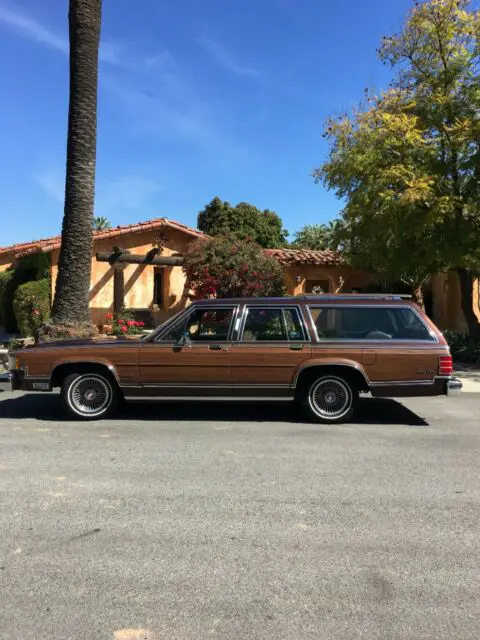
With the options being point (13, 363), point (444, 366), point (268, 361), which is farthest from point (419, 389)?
point (13, 363)

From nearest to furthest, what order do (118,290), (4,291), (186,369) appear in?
(186,369), (118,290), (4,291)

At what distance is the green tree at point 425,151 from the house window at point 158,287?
8554 millimetres

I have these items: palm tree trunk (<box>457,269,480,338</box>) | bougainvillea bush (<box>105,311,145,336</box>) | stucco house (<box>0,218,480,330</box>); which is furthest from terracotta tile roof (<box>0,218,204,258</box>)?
palm tree trunk (<box>457,269,480,338</box>)

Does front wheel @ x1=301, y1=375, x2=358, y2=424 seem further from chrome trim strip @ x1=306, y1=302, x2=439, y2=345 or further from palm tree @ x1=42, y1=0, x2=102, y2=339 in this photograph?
palm tree @ x1=42, y1=0, x2=102, y2=339

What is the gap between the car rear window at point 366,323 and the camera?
24.1ft

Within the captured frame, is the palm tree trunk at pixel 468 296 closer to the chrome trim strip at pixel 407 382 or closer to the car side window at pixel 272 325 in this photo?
the chrome trim strip at pixel 407 382

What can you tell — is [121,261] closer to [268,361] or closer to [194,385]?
[194,385]

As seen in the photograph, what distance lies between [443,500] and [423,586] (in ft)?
4.93

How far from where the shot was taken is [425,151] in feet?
43.2

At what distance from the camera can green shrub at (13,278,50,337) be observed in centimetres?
1636

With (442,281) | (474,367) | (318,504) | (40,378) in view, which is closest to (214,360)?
(40,378)

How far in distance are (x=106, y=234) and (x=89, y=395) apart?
12067mm

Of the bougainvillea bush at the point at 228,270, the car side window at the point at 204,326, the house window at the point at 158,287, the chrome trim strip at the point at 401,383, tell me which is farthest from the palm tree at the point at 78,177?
the house window at the point at 158,287

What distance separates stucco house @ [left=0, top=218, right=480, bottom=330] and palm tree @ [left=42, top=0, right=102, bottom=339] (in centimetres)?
542
